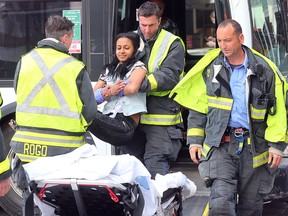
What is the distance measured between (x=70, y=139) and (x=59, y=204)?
0.50 metres

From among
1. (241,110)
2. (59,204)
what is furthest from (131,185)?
(241,110)

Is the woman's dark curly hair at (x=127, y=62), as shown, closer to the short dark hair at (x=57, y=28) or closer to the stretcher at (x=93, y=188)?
the short dark hair at (x=57, y=28)

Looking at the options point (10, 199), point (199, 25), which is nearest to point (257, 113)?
point (10, 199)

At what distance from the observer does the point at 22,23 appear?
6.78 m

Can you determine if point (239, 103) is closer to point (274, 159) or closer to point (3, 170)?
point (274, 159)

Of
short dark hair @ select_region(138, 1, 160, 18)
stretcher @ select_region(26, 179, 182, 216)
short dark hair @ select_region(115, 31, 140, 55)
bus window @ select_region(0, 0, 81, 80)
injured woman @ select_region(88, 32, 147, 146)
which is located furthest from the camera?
bus window @ select_region(0, 0, 81, 80)

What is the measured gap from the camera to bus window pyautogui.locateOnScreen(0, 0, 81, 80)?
675 cm

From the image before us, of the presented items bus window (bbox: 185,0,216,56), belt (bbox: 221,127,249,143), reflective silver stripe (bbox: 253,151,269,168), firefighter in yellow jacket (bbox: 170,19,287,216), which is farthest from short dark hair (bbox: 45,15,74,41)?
bus window (bbox: 185,0,216,56)

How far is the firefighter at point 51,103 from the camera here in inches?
182

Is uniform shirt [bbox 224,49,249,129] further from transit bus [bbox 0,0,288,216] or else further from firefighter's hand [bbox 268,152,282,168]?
transit bus [bbox 0,0,288,216]

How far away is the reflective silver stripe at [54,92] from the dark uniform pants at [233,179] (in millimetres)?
1164

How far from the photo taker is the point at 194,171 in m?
7.49

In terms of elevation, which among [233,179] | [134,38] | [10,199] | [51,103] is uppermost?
[134,38]

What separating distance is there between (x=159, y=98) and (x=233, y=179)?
3.55 ft
